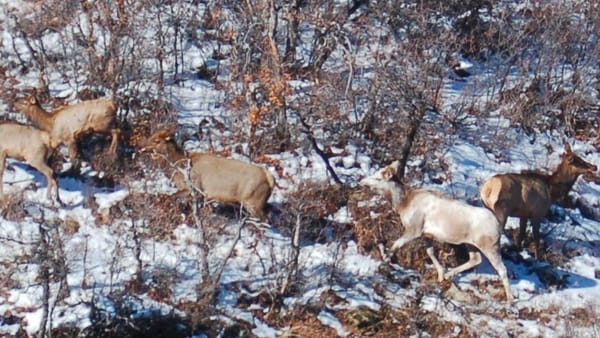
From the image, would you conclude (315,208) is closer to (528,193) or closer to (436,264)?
(436,264)

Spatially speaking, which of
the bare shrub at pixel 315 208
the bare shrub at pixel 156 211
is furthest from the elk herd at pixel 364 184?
the bare shrub at pixel 315 208

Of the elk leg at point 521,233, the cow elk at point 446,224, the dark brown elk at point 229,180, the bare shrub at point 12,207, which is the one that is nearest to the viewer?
the cow elk at point 446,224

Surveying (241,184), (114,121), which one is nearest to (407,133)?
(241,184)

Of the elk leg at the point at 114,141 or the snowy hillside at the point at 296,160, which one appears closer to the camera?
the snowy hillside at the point at 296,160

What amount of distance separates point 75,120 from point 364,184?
4477 mm

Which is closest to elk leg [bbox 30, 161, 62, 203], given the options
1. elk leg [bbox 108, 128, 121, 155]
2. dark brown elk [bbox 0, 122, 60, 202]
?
dark brown elk [bbox 0, 122, 60, 202]

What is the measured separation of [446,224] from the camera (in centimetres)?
1523

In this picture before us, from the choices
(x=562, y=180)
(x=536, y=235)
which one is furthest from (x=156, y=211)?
(x=562, y=180)

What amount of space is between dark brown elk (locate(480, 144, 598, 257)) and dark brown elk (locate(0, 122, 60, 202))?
250 inches

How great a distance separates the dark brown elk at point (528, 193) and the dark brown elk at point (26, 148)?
635 centimetres

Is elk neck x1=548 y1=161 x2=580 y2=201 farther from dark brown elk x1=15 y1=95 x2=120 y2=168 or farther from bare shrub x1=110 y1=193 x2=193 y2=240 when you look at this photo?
dark brown elk x1=15 y1=95 x2=120 y2=168

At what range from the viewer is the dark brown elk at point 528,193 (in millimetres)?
16000

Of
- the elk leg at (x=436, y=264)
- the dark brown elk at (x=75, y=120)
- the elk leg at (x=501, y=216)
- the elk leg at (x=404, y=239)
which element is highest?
the dark brown elk at (x=75, y=120)

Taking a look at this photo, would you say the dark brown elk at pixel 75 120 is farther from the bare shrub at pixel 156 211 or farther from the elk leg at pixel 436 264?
the elk leg at pixel 436 264
